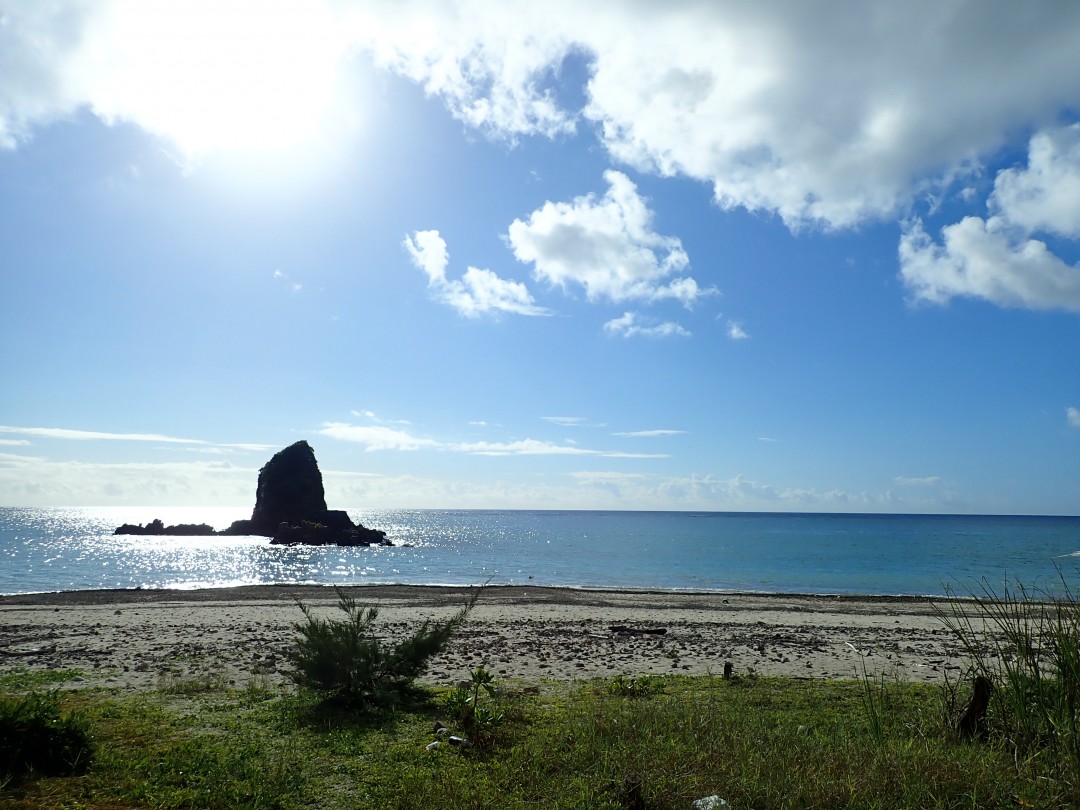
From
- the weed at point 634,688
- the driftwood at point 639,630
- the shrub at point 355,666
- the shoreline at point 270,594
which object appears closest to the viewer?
the shrub at point 355,666

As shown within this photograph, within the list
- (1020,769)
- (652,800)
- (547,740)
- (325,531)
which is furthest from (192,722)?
(325,531)

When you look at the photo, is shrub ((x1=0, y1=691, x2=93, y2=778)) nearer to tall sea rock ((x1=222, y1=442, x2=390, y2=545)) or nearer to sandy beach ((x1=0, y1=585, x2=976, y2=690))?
sandy beach ((x1=0, y1=585, x2=976, y2=690))

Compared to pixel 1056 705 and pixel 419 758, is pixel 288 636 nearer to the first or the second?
pixel 419 758

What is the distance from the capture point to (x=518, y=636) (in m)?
20.7

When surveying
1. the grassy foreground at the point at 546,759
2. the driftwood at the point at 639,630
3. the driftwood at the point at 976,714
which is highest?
the driftwood at the point at 976,714

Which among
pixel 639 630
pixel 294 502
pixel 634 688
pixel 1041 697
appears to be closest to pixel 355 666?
pixel 634 688

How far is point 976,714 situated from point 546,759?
18.7 ft

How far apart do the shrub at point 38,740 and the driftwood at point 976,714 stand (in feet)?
35.9

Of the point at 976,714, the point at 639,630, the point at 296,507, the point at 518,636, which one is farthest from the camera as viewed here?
the point at 296,507

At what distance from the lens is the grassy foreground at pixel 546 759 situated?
6.60 meters

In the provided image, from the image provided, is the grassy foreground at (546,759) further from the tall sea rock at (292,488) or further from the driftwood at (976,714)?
the tall sea rock at (292,488)

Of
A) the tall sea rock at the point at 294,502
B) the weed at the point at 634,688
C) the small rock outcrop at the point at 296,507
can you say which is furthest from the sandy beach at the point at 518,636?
the tall sea rock at the point at 294,502

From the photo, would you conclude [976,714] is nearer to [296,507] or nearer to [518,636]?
[518,636]

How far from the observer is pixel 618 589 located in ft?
150
